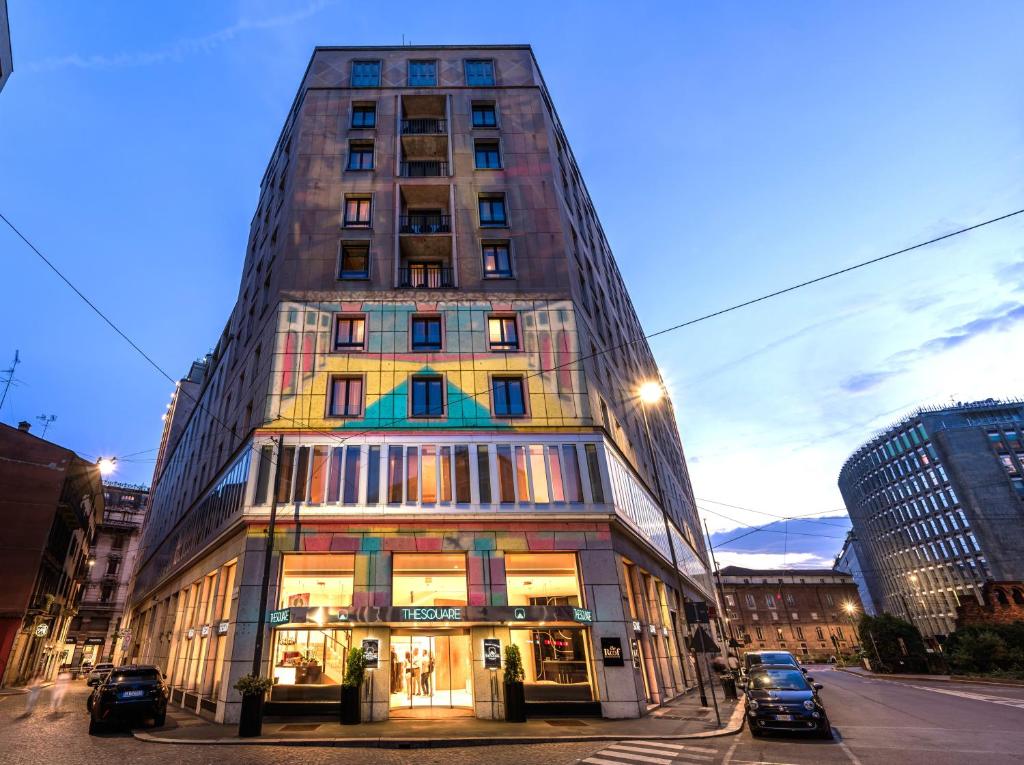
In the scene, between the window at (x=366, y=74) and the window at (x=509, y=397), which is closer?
the window at (x=509, y=397)

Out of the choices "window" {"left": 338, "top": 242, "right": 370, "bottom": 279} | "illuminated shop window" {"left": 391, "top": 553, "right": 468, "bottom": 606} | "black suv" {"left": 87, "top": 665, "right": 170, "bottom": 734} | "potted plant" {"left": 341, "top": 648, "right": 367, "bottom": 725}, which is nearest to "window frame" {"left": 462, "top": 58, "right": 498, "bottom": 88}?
"window" {"left": 338, "top": 242, "right": 370, "bottom": 279}

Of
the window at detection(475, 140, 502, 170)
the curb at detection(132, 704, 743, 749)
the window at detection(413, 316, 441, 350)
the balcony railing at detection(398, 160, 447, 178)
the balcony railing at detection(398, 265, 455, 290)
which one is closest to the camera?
the curb at detection(132, 704, 743, 749)

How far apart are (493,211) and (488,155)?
4856 millimetres

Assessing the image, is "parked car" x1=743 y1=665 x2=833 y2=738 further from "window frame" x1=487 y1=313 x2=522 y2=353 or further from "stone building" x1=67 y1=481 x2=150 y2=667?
"stone building" x1=67 y1=481 x2=150 y2=667

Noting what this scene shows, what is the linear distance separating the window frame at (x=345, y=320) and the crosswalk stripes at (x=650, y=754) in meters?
19.1

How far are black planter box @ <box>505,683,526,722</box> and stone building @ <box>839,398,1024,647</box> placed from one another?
113m

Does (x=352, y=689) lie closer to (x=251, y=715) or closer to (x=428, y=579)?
(x=251, y=715)

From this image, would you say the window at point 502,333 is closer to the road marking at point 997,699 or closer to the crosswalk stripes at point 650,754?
the crosswalk stripes at point 650,754

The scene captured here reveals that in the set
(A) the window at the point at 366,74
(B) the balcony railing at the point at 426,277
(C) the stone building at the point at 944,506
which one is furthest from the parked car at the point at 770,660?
(C) the stone building at the point at 944,506

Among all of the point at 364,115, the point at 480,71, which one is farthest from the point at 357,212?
the point at 480,71

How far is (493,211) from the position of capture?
31422mm

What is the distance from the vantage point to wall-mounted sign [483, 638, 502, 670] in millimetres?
18906

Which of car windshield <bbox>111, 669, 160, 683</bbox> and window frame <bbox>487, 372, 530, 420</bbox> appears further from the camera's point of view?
window frame <bbox>487, 372, 530, 420</bbox>

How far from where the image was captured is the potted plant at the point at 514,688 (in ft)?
58.7
